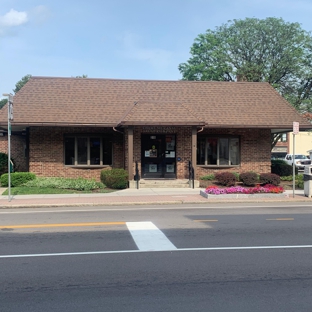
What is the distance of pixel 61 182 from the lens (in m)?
18.8

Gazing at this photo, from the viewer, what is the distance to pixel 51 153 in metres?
20.5

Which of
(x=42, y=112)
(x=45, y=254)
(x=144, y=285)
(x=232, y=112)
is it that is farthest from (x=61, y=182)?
(x=144, y=285)

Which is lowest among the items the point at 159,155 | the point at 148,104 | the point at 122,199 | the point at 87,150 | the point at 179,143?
the point at 122,199

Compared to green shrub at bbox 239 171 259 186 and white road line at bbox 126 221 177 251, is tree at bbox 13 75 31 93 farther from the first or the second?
white road line at bbox 126 221 177 251

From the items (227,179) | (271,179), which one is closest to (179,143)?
(227,179)

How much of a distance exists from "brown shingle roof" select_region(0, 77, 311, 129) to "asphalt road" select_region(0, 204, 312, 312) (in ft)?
29.7

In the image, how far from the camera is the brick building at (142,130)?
65.2ft

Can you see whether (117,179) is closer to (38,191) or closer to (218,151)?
(38,191)

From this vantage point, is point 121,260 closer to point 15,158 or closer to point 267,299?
point 267,299

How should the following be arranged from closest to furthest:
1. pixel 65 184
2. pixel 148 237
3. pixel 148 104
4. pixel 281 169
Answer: pixel 148 237
pixel 65 184
pixel 148 104
pixel 281 169

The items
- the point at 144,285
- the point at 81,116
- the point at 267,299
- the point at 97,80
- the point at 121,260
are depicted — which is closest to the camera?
the point at 267,299

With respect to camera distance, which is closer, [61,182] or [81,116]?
[61,182]

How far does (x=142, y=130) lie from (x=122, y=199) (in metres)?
5.73

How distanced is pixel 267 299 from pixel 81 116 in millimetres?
16409
